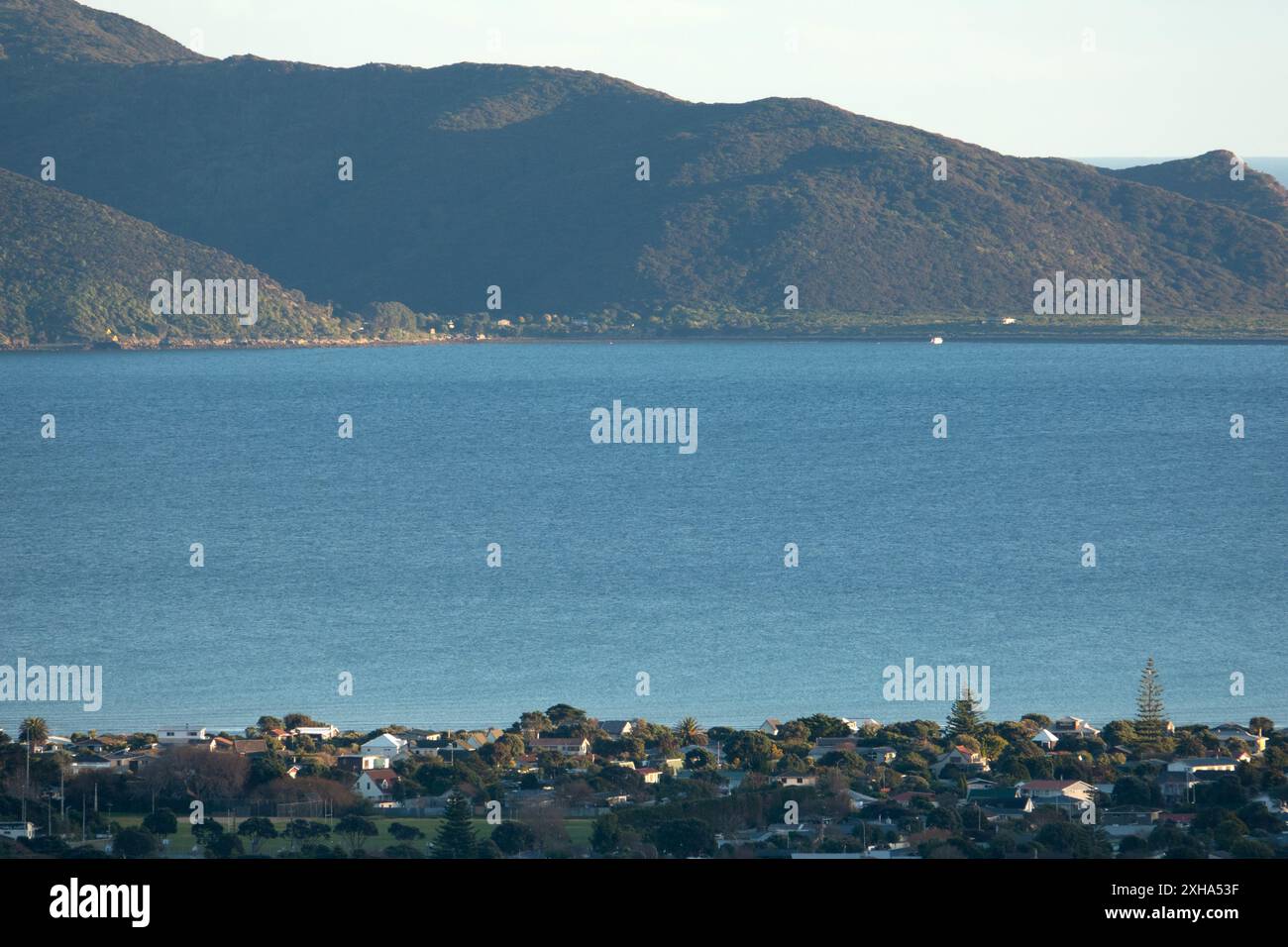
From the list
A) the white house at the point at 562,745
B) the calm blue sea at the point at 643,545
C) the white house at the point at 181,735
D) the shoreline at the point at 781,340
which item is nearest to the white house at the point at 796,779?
the white house at the point at 562,745

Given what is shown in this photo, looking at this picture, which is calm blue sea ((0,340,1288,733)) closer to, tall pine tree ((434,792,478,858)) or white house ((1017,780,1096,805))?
white house ((1017,780,1096,805))

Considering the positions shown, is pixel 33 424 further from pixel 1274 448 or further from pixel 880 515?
pixel 1274 448

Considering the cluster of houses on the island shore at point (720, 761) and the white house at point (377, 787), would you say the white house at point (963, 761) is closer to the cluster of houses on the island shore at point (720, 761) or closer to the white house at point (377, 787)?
the cluster of houses on the island shore at point (720, 761)

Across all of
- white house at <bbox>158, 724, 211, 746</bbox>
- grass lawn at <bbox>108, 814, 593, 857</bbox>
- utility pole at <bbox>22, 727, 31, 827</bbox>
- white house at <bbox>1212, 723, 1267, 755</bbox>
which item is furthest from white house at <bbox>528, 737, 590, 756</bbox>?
white house at <bbox>1212, 723, 1267, 755</bbox>

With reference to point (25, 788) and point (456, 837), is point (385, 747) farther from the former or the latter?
point (456, 837)

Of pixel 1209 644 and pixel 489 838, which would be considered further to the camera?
pixel 1209 644
